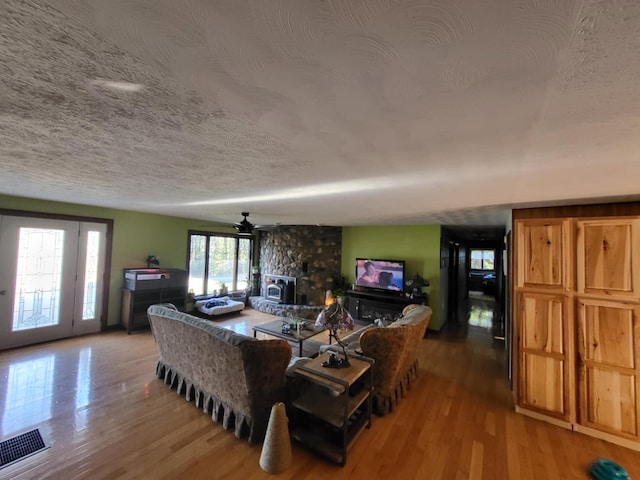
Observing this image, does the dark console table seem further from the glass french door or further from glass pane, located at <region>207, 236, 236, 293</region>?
glass pane, located at <region>207, 236, 236, 293</region>

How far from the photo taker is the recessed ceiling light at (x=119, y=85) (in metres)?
0.97

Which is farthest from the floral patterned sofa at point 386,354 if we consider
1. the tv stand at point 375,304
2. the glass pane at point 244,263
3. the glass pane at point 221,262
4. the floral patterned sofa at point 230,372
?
the glass pane at point 244,263

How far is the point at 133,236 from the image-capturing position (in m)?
5.45

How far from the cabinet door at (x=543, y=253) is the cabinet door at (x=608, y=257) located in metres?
0.11

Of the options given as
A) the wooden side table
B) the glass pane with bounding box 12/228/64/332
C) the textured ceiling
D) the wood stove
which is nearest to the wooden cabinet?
the textured ceiling

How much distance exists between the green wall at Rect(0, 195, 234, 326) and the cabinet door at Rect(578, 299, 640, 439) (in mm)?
6845

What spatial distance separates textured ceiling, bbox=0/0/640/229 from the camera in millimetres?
634

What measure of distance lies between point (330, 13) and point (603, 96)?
970mm

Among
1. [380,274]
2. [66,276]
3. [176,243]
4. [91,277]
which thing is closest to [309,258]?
[380,274]

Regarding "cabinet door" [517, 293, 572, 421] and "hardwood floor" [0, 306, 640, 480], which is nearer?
"hardwood floor" [0, 306, 640, 480]

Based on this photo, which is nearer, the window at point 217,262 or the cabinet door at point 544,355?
the cabinet door at point 544,355

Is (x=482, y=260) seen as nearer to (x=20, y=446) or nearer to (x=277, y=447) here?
(x=277, y=447)

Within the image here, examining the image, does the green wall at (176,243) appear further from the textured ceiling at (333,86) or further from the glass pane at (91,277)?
the textured ceiling at (333,86)

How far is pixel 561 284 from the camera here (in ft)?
9.09
